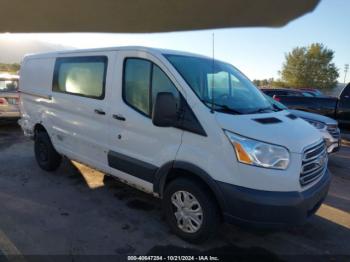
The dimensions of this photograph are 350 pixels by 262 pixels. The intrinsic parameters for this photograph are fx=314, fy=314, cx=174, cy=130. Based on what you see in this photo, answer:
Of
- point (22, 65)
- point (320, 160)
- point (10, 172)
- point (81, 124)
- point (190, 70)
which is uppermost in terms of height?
point (22, 65)

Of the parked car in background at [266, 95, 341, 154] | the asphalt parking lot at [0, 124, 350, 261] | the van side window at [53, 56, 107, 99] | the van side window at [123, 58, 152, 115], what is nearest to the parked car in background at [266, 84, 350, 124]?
the parked car in background at [266, 95, 341, 154]

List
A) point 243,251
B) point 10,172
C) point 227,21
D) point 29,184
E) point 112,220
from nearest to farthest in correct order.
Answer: point 243,251, point 112,220, point 29,184, point 10,172, point 227,21

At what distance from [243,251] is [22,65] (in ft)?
16.4

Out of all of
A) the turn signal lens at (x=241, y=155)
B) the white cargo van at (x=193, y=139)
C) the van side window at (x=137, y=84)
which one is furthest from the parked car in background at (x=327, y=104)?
the turn signal lens at (x=241, y=155)

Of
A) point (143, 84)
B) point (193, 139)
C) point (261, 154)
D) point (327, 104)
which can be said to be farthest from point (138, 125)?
point (327, 104)

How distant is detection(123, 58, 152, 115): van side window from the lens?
3371 millimetres

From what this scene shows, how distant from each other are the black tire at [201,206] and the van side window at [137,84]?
2.74 ft

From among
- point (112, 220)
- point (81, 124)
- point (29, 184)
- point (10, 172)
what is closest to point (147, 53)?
point (81, 124)

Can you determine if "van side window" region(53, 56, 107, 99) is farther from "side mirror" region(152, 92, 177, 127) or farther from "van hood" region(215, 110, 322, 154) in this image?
"van hood" region(215, 110, 322, 154)

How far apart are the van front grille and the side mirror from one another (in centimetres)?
126

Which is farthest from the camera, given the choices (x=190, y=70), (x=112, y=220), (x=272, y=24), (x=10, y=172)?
(x=272, y=24)

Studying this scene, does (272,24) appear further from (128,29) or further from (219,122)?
(219,122)

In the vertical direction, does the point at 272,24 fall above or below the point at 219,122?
above

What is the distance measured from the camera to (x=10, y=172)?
522 centimetres
